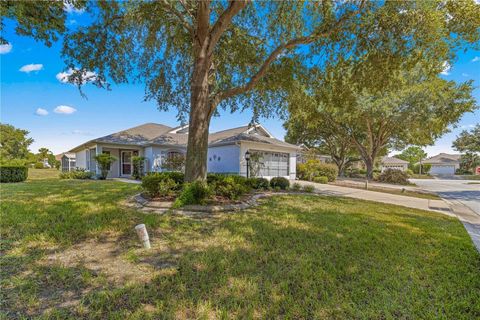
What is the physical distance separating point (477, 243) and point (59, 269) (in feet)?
24.7

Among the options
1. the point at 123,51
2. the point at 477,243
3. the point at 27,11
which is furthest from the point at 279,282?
the point at 123,51

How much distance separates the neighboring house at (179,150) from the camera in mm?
15570

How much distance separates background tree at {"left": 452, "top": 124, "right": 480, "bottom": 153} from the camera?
34.1 metres

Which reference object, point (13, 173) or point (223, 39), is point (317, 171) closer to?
point (223, 39)

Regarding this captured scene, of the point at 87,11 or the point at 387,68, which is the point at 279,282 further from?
the point at 87,11

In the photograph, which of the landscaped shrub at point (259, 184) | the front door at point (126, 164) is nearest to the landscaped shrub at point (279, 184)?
the landscaped shrub at point (259, 184)

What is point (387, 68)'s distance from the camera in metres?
7.09

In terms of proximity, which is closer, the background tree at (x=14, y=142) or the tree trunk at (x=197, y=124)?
the tree trunk at (x=197, y=124)

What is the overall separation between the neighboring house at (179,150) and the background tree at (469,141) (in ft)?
118

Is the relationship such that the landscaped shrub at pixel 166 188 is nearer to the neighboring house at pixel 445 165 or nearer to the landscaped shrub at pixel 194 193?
the landscaped shrub at pixel 194 193

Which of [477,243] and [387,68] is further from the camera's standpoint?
[387,68]

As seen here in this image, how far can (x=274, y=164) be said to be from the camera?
18156mm

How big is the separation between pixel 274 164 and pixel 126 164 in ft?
40.2

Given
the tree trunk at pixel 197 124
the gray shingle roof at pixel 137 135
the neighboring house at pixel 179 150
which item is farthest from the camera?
the neighboring house at pixel 179 150
